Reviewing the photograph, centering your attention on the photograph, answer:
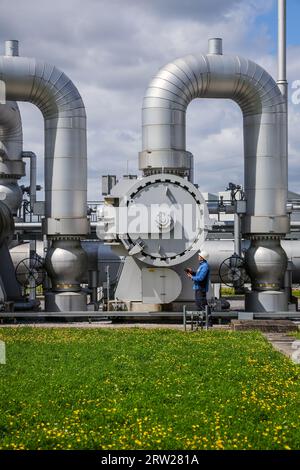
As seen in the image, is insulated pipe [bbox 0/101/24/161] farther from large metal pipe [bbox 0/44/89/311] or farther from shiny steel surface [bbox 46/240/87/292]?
shiny steel surface [bbox 46/240/87/292]

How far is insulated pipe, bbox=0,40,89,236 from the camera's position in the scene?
2197 centimetres

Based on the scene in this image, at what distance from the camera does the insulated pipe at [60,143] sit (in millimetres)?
21969

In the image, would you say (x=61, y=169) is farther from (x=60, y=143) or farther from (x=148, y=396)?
(x=148, y=396)

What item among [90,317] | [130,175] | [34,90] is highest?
[34,90]

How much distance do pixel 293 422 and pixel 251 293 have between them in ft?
44.2

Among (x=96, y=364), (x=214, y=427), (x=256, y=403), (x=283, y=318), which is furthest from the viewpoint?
(x=283, y=318)

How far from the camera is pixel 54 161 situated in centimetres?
2214

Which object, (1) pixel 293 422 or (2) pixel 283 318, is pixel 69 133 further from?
(1) pixel 293 422

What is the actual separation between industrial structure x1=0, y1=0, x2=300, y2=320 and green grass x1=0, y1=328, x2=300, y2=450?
5231 mm

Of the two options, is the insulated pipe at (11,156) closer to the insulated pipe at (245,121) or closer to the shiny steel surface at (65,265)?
the shiny steel surface at (65,265)

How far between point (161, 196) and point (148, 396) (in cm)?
1095

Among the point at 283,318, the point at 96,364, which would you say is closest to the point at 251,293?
the point at 283,318

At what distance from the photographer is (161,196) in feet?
68.3

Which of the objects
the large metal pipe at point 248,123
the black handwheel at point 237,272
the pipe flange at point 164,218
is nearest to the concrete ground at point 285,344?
the pipe flange at point 164,218
